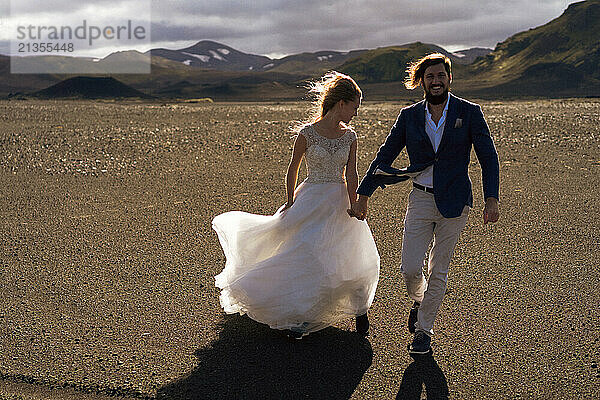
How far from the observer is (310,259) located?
4.76 m

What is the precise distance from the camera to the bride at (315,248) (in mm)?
4715

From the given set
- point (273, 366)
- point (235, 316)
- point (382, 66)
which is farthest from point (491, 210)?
point (382, 66)

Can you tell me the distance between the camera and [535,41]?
165875 mm

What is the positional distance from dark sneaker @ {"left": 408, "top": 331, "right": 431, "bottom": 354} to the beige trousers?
0.29 feet

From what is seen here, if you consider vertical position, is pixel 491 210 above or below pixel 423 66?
below

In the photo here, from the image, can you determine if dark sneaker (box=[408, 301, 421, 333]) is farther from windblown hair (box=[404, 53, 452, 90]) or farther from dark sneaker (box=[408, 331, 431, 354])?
windblown hair (box=[404, 53, 452, 90])

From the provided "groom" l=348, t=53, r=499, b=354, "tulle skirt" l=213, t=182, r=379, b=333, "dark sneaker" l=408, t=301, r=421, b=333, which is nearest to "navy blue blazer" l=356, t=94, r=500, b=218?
"groom" l=348, t=53, r=499, b=354

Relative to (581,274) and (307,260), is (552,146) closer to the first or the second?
(581,274)

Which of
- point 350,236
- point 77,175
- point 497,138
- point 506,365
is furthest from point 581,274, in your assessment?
point 497,138

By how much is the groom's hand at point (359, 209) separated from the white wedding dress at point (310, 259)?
Answer: 80mm

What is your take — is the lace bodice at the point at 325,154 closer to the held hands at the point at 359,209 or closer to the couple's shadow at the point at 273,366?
the held hands at the point at 359,209

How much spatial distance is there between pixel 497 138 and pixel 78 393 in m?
17.7

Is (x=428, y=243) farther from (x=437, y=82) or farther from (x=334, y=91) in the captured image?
(x=334, y=91)

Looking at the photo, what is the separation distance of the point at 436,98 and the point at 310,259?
1.51 meters
